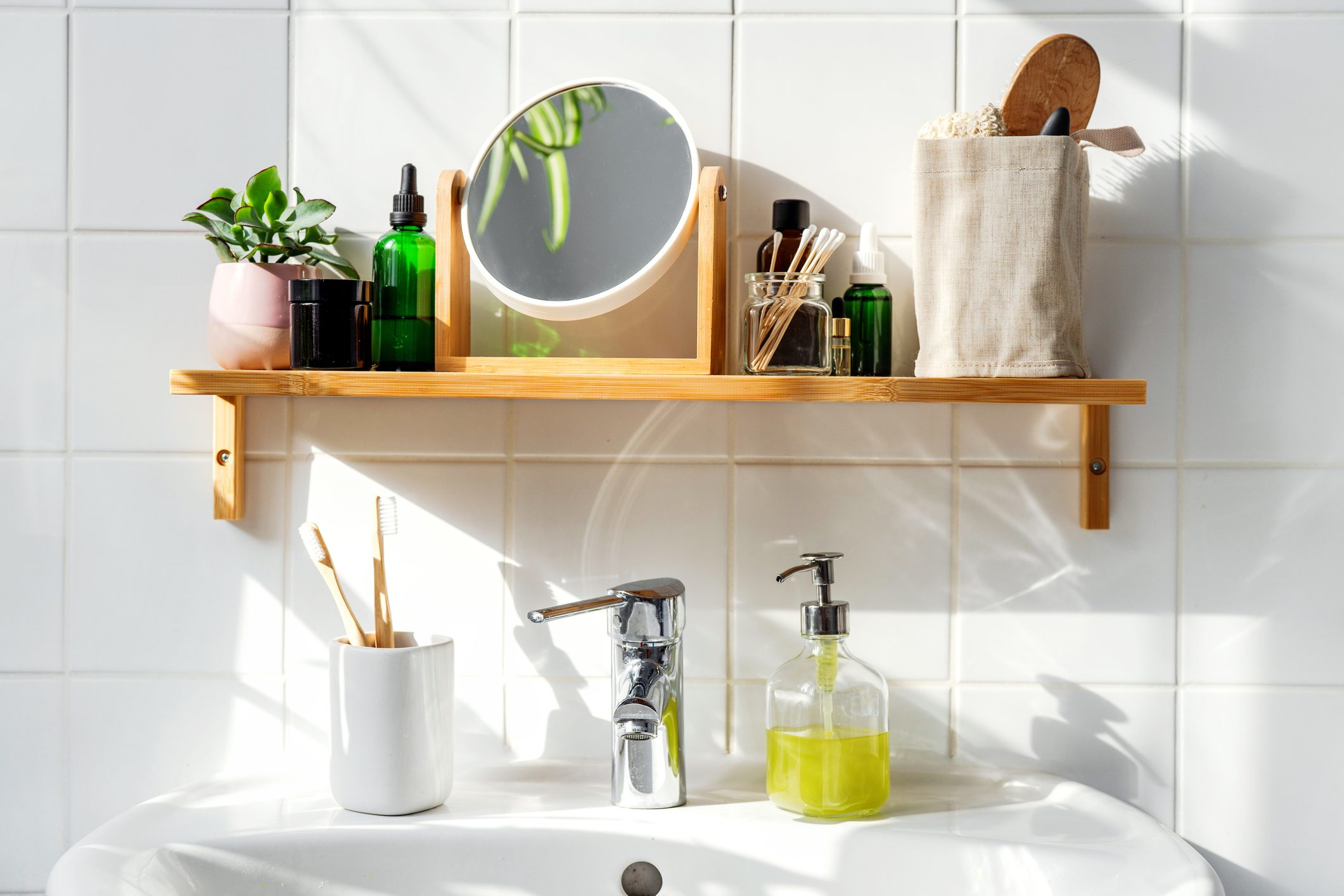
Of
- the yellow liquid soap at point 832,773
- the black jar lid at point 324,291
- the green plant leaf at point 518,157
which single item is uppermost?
the green plant leaf at point 518,157

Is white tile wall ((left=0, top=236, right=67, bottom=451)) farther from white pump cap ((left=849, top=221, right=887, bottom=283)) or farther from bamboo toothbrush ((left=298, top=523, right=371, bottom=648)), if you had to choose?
white pump cap ((left=849, top=221, right=887, bottom=283))

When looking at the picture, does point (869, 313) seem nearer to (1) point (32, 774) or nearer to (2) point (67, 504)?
(2) point (67, 504)

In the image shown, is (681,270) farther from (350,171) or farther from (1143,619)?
(1143,619)

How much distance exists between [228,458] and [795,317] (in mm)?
529

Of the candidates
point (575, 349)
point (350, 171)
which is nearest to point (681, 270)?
point (575, 349)

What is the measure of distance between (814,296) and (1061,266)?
0.19m

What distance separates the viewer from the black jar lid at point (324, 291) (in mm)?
772

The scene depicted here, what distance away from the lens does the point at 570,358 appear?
2.72 ft

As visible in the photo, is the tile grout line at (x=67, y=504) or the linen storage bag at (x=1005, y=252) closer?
the linen storage bag at (x=1005, y=252)

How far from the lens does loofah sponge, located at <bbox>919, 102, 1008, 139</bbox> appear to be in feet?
2.54

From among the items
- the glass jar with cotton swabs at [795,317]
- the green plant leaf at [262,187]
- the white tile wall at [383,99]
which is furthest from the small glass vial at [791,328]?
the green plant leaf at [262,187]

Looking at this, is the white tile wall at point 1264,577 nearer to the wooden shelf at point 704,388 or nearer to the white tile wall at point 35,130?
the wooden shelf at point 704,388

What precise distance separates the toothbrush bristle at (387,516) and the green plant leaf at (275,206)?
0.25 meters

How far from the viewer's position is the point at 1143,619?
2.87 feet
